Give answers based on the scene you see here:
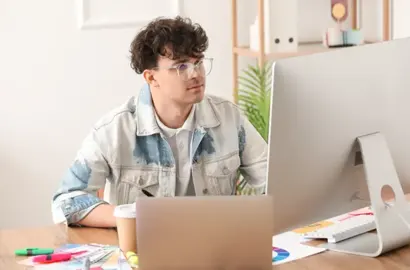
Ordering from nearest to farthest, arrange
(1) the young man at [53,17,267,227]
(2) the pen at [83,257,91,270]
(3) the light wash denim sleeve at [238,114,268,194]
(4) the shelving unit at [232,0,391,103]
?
1. (2) the pen at [83,257,91,270]
2. (1) the young man at [53,17,267,227]
3. (3) the light wash denim sleeve at [238,114,268,194]
4. (4) the shelving unit at [232,0,391,103]

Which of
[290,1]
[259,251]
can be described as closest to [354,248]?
[259,251]

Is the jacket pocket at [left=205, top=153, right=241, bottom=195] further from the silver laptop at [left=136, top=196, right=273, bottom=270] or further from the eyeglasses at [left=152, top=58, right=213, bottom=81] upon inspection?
the silver laptop at [left=136, top=196, right=273, bottom=270]

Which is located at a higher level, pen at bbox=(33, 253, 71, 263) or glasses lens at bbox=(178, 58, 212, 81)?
glasses lens at bbox=(178, 58, 212, 81)

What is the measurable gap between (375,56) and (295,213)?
392mm

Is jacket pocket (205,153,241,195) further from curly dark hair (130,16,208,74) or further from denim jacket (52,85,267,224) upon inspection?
curly dark hair (130,16,208,74)

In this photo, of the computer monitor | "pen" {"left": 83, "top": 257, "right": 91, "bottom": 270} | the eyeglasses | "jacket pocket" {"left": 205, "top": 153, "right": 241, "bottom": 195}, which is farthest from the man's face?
"pen" {"left": 83, "top": 257, "right": 91, "bottom": 270}

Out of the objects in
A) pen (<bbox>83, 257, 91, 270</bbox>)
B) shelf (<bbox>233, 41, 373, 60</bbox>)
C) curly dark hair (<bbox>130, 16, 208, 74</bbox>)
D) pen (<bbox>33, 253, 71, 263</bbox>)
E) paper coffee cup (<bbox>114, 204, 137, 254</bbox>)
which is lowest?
pen (<bbox>33, 253, 71, 263</bbox>)

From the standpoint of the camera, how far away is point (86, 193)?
7.32 ft

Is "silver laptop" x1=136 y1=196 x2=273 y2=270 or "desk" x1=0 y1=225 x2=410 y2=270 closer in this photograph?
"silver laptop" x1=136 y1=196 x2=273 y2=270

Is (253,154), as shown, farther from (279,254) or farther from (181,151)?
(279,254)

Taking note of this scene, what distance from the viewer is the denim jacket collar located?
2318 millimetres

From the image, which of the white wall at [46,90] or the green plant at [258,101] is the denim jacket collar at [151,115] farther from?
the white wall at [46,90]

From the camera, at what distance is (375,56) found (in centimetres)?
181

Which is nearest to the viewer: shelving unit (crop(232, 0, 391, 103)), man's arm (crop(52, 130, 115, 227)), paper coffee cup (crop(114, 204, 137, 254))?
paper coffee cup (crop(114, 204, 137, 254))
